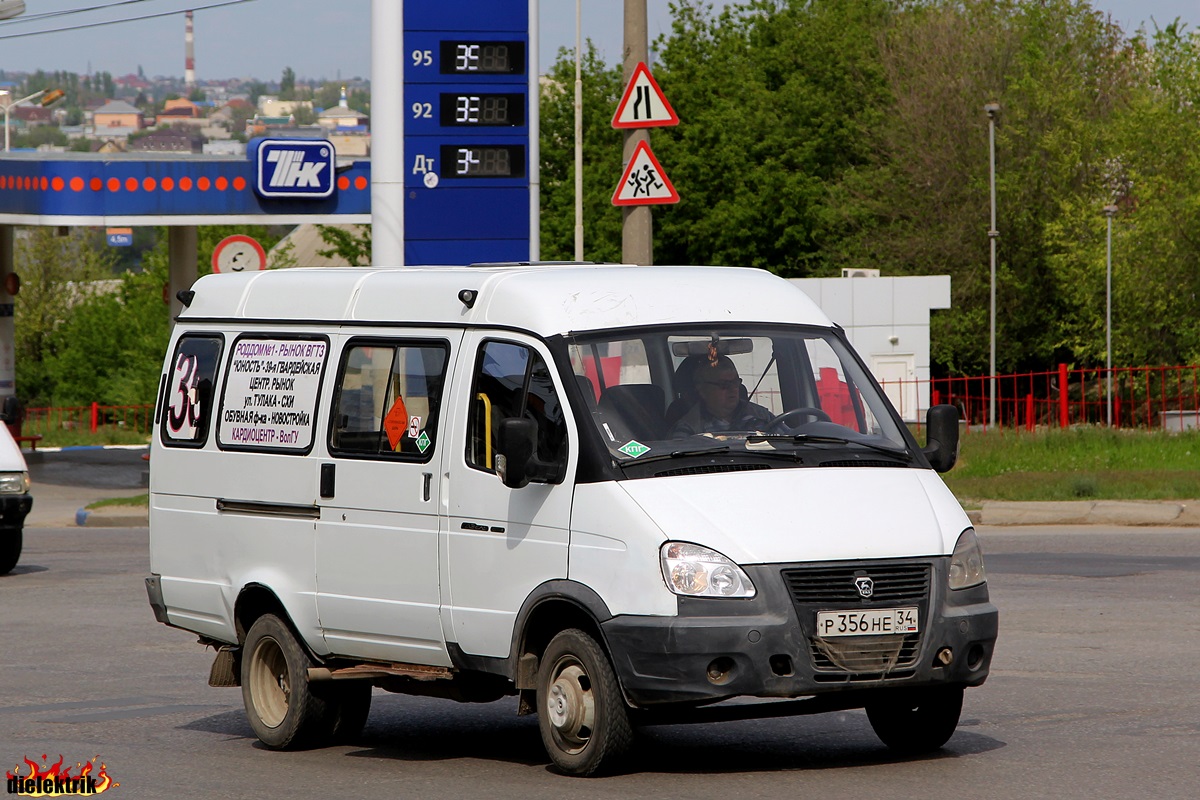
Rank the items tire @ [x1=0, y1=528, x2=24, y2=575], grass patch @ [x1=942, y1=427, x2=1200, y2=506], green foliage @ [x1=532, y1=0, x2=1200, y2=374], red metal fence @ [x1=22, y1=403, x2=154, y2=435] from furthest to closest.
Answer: red metal fence @ [x1=22, y1=403, x2=154, y2=435] → green foliage @ [x1=532, y1=0, x2=1200, y2=374] → grass patch @ [x1=942, y1=427, x2=1200, y2=506] → tire @ [x1=0, y1=528, x2=24, y2=575]

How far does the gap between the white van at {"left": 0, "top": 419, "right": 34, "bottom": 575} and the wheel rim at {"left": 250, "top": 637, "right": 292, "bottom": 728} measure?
891 cm

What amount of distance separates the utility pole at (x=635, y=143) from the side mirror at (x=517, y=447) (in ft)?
34.5

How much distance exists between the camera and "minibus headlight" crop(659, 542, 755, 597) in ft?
24.1

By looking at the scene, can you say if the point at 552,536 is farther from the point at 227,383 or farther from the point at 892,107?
the point at 892,107

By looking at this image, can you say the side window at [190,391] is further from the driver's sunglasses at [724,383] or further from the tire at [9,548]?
the tire at [9,548]

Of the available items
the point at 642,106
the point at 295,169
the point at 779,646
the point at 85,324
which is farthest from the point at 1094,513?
the point at 85,324

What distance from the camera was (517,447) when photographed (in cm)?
775

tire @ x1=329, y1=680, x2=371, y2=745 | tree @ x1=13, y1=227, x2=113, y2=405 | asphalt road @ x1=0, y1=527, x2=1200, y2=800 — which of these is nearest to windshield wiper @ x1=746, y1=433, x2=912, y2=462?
asphalt road @ x1=0, y1=527, x2=1200, y2=800

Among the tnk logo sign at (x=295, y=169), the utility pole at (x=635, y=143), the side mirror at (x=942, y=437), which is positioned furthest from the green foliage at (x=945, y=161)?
the side mirror at (x=942, y=437)

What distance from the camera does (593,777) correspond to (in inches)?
305

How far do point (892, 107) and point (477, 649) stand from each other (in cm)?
5379

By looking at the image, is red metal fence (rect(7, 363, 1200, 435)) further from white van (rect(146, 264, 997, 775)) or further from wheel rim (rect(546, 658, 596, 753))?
wheel rim (rect(546, 658, 596, 753))

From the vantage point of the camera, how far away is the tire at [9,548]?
58.0ft

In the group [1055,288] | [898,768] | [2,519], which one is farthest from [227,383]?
[1055,288]
